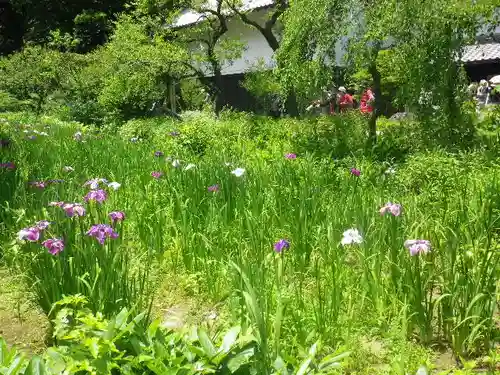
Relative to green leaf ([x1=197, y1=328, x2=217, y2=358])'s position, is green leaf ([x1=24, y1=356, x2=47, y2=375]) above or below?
above

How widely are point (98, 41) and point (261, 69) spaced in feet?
42.8

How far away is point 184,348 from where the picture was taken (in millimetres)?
1821

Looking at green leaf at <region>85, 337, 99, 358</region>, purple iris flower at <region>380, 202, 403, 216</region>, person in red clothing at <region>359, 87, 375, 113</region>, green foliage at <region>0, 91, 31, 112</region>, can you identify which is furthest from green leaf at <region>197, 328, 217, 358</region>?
green foliage at <region>0, 91, 31, 112</region>

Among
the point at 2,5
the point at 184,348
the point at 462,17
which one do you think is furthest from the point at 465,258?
the point at 2,5

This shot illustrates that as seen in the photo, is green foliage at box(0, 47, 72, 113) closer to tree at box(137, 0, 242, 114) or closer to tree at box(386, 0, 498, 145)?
tree at box(137, 0, 242, 114)

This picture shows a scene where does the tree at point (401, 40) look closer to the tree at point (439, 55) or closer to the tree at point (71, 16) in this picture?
the tree at point (439, 55)

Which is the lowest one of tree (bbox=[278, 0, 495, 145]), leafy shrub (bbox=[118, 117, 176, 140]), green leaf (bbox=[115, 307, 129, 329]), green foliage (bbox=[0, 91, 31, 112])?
green foliage (bbox=[0, 91, 31, 112])

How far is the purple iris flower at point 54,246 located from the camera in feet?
7.89

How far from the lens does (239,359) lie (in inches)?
68.4

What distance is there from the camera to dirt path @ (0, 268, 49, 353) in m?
2.70

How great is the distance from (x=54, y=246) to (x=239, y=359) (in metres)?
1.05

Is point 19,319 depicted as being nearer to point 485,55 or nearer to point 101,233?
point 101,233

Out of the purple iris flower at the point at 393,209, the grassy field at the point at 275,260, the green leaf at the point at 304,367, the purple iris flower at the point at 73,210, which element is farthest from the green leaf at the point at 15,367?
the purple iris flower at the point at 393,209

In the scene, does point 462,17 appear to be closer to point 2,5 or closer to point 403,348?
point 403,348
